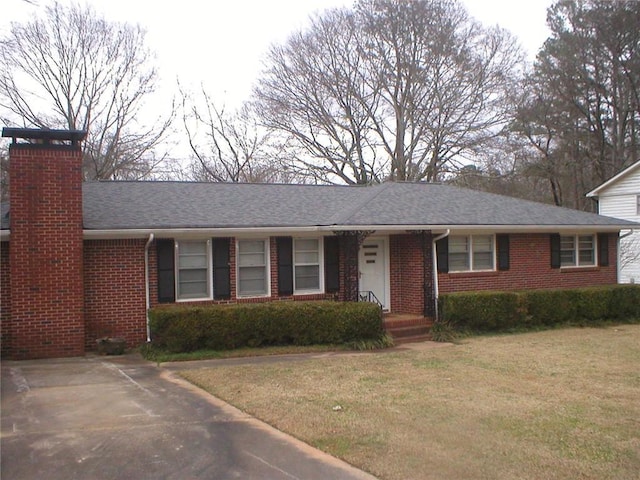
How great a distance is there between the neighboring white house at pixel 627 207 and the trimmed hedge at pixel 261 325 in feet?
63.3

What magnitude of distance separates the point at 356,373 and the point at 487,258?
7389 mm

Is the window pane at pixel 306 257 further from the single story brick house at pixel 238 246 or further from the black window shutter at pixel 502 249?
the black window shutter at pixel 502 249

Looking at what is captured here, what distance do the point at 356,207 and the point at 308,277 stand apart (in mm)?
2163

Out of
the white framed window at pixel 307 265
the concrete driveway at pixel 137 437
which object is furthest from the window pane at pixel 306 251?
the concrete driveway at pixel 137 437

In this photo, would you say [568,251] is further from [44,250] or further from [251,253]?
[44,250]

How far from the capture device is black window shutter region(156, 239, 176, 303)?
12.6m

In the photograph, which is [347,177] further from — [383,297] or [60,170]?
[60,170]

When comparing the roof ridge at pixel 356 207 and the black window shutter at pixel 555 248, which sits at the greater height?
the roof ridge at pixel 356 207

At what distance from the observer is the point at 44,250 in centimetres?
1138

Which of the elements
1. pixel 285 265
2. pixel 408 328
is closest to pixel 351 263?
pixel 285 265

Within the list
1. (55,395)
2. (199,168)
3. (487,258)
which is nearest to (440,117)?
(199,168)

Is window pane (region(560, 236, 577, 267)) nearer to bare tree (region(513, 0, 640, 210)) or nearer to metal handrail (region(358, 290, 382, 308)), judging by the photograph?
metal handrail (region(358, 290, 382, 308))

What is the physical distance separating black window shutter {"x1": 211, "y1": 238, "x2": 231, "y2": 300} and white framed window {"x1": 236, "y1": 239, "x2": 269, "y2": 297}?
1.02 feet

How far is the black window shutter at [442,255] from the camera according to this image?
49.7 feet
